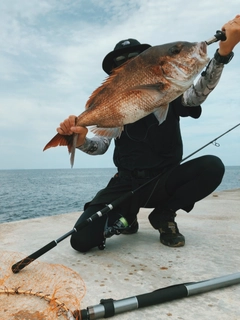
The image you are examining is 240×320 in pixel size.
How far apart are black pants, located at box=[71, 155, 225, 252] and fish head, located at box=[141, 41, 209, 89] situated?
1339mm

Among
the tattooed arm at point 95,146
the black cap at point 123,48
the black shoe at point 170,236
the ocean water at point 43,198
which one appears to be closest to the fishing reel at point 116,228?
the black shoe at point 170,236

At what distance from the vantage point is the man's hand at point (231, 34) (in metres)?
2.27

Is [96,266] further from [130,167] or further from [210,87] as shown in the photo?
[210,87]

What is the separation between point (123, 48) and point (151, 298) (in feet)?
7.62

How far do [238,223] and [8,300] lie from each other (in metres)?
3.34

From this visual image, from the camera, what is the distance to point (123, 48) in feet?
10.4

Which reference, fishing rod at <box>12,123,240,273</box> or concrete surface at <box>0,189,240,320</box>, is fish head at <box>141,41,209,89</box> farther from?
concrete surface at <box>0,189,240,320</box>

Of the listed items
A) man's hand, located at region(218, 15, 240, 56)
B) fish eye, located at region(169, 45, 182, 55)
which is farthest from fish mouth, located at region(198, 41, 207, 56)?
man's hand, located at region(218, 15, 240, 56)

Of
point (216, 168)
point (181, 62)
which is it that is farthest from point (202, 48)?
point (216, 168)

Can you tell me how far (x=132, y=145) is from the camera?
3.43 m

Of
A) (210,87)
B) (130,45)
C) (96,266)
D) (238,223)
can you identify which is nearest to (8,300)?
(96,266)

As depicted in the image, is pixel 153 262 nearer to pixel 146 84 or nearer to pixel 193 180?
pixel 193 180

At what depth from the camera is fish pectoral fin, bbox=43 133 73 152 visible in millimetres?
2565

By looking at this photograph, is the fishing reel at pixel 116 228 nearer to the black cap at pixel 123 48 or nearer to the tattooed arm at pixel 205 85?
the tattooed arm at pixel 205 85
